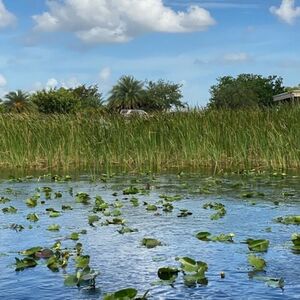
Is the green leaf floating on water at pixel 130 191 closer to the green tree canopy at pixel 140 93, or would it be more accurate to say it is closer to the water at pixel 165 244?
the water at pixel 165 244

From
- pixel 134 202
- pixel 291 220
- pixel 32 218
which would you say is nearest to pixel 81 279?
pixel 32 218

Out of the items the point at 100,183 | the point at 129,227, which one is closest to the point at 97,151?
the point at 100,183

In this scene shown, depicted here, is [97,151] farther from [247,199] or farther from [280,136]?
[247,199]

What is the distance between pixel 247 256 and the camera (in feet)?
15.8

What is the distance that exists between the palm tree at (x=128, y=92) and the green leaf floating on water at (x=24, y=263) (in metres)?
65.7

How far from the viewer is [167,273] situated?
4180 millimetres

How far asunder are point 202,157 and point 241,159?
2.82ft

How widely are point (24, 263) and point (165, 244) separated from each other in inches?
52.4

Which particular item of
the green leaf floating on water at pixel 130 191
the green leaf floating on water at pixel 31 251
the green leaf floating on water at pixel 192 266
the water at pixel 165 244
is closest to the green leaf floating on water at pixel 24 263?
the water at pixel 165 244

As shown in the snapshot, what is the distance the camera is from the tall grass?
42.3ft

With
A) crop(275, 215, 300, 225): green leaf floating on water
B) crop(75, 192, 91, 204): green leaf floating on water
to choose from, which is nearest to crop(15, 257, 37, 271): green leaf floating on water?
crop(275, 215, 300, 225): green leaf floating on water

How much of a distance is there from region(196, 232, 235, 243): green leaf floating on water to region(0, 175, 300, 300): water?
0.09 metres

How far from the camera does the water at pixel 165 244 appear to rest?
399 cm

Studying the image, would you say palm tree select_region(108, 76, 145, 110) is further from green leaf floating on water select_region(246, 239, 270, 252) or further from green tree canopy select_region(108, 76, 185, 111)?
green leaf floating on water select_region(246, 239, 270, 252)
